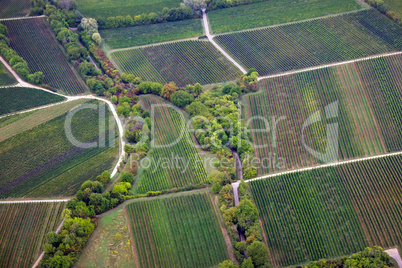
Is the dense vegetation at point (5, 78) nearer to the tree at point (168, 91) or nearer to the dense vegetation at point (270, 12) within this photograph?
the tree at point (168, 91)

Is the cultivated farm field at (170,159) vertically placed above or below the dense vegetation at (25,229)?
above

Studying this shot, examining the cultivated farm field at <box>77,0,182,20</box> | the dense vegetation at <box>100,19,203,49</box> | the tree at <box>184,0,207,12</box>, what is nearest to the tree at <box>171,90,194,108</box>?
the dense vegetation at <box>100,19,203,49</box>

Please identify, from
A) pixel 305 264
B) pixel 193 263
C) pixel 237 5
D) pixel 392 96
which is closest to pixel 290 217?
pixel 305 264

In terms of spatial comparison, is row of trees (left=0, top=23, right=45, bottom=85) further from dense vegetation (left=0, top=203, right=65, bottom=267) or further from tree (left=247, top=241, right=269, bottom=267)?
tree (left=247, top=241, right=269, bottom=267)

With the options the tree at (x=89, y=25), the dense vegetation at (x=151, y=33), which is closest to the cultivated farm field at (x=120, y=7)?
the tree at (x=89, y=25)

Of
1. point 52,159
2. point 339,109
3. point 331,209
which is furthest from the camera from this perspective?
point 339,109

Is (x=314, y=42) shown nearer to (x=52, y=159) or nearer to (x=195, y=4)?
(x=195, y=4)

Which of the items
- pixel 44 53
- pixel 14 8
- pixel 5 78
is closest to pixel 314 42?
pixel 44 53

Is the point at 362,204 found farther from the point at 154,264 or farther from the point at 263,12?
the point at 263,12
